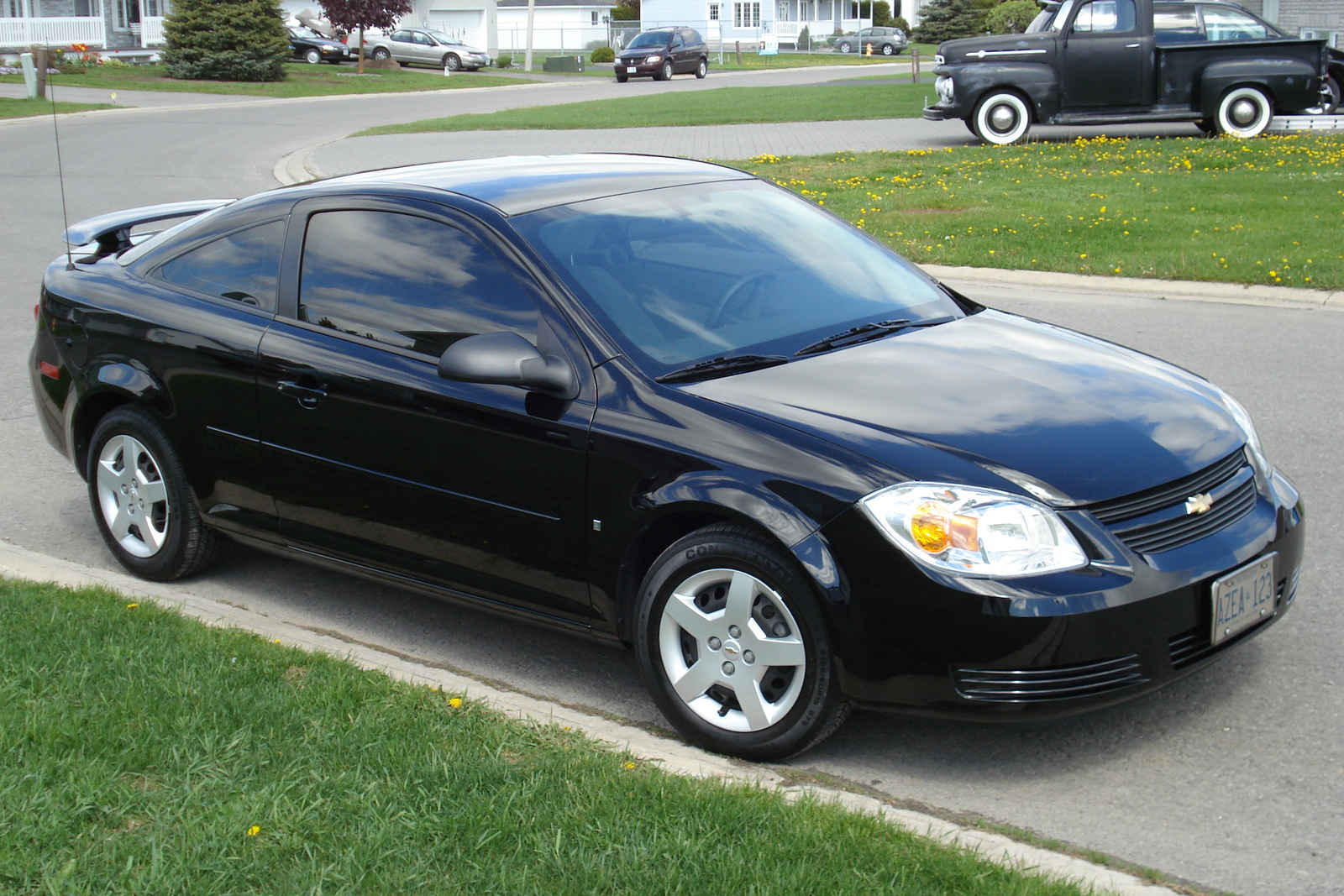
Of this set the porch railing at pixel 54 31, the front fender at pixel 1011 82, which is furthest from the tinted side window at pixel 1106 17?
the porch railing at pixel 54 31

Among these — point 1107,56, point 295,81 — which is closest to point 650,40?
point 295,81

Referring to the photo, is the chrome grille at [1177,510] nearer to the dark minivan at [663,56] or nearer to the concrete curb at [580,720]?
the concrete curb at [580,720]

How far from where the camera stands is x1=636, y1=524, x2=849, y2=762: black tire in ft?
11.7

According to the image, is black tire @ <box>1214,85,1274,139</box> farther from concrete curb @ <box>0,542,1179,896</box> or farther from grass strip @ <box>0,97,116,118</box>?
grass strip @ <box>0,97,116,118</box>

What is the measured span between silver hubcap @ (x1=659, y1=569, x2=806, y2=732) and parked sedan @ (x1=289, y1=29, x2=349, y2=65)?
52.8 metres

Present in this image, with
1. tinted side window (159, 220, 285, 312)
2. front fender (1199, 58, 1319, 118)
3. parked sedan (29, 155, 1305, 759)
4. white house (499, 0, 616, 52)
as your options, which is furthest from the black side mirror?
white house (499, 0, 616, 52)

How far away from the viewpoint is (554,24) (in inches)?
3132

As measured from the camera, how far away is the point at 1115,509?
353 cm

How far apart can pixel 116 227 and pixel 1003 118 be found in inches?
605

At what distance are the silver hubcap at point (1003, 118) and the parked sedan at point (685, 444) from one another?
48.6 ft

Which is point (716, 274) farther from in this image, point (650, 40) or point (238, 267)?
point (650, 40)

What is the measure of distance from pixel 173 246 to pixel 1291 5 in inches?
1191

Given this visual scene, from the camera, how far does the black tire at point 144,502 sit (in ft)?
16.9

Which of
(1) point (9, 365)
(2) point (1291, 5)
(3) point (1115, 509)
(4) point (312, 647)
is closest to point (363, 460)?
(4) point (312, 647)
